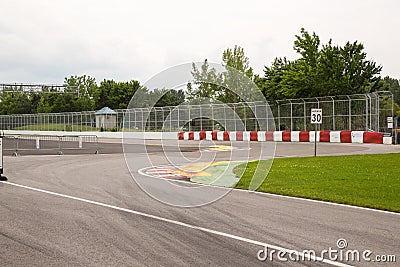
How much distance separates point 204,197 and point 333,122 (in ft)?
98.6

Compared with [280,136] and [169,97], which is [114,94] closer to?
[280,136]

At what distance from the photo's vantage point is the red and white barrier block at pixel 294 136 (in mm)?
34562

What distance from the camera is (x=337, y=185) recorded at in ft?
44.2

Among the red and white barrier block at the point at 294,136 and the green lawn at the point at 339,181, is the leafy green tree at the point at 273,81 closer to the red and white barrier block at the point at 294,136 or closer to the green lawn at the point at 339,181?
the red and white barrier block at the point at 294,136

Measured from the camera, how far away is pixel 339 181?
14.2 metres

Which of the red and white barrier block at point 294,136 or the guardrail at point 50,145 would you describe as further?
the red and white barrier block at point 294,136

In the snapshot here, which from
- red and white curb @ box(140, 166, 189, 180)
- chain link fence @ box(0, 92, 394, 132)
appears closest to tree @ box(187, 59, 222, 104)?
red and white curb @ box(140, 166, 189, 180)

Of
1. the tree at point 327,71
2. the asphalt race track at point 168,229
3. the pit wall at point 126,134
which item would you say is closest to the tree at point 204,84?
the asphalt race track at point 168,229

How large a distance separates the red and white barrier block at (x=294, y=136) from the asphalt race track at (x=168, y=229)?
20720 millimetres

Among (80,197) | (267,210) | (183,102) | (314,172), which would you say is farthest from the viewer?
(314,172)

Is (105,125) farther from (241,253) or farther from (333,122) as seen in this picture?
(241,253)

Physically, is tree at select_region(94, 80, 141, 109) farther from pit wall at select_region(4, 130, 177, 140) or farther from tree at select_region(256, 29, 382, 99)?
tree at select_region(256, 29, 382, 99)

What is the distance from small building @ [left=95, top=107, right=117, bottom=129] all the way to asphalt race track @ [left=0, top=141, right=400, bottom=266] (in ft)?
158

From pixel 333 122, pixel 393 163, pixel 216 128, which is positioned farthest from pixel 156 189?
pixel 216 128
